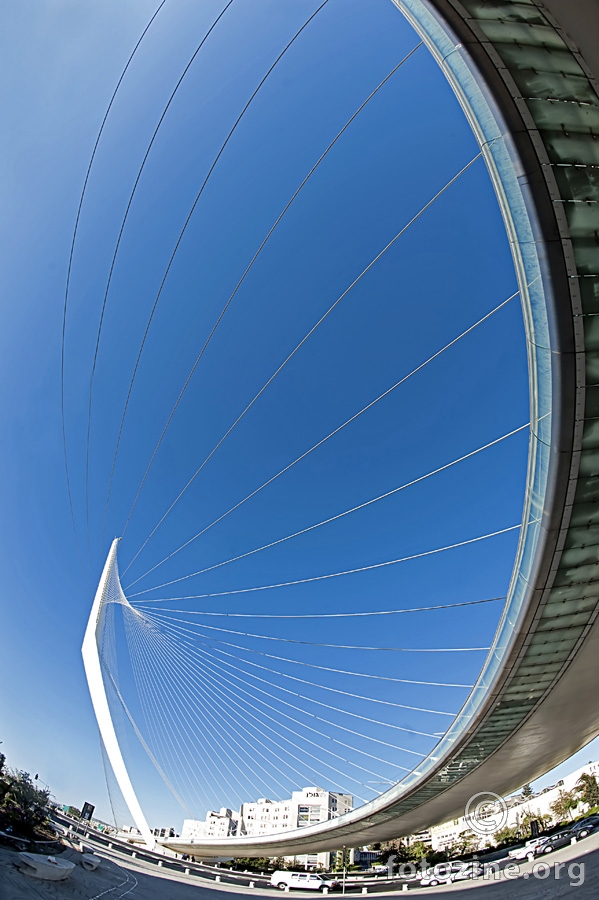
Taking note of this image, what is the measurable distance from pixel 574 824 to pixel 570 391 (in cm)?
1576

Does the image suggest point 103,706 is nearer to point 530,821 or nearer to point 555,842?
point 555,842

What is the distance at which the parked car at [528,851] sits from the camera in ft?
42.4

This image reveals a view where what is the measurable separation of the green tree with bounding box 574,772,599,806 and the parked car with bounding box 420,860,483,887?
5.00m

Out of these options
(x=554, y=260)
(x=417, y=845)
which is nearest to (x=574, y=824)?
(x=417, y=845)

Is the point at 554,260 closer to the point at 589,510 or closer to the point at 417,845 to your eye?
the point at 589,510

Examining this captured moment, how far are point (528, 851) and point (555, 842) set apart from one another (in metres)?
1.01

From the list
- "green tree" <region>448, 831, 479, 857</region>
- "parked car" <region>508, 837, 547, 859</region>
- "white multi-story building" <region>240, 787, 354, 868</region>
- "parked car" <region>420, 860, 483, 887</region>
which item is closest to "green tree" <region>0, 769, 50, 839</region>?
"parked car" <region>420, 860, 483, 887</region>

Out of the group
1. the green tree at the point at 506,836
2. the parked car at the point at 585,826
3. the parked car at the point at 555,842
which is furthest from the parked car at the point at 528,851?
the green tree at the point at 506,836

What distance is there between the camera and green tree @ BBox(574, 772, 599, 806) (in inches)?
634

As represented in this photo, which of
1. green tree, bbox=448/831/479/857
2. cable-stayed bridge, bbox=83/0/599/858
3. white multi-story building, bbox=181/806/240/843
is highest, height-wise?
cable-stayed bridge, bbox=83/0/599/858

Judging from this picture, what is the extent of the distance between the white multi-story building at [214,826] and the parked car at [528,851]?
24366 millimetres

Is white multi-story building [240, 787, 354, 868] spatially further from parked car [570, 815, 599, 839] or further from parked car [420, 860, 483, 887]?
parked car [570, 815, 599, 839]

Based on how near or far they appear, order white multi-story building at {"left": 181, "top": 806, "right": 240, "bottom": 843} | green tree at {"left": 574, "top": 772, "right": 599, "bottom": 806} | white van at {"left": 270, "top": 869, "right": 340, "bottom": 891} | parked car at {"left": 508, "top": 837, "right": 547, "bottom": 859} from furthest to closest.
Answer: white multi-story building at {"left": 181, "top": 806, "right": 240, "bottom": 843}
green tree at {"left": 574, "top": 772, "right": 599, "bottom": 806}
white van at {"left": 270, "top": 869, "right": 340, "bottom": 891}
parked car at {"left": 508, "top": 837, "right": 547, "bottom": 859}

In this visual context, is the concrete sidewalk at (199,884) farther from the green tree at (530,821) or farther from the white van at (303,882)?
the green tree at (530,821)
